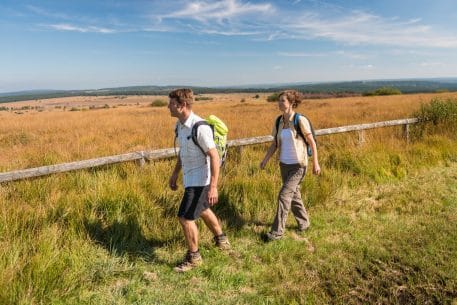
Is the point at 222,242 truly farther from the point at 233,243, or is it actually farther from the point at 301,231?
the point at 301,231

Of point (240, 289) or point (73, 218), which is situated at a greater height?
point (73, 218)

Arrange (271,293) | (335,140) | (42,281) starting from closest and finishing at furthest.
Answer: (42,281)
(271,293)
(335,140)

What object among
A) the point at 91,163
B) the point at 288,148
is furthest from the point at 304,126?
the point at 91,163

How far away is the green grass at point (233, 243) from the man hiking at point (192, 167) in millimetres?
424

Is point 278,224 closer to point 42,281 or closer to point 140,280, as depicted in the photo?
point 140,280

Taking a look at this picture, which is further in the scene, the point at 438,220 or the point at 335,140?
the point at 335,140

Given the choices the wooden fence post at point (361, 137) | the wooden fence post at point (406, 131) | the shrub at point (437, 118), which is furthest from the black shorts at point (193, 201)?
the shrub at point (437, 118)

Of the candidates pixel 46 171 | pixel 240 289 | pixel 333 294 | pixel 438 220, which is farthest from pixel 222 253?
pixel 438 220

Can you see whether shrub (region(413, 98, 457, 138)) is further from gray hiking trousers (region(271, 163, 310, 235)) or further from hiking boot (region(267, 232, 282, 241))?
hiking boot (region(267, 232, 282, 241))

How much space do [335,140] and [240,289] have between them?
6391 millimetres

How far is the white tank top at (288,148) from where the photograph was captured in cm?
430

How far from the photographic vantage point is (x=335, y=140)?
9.06 metres

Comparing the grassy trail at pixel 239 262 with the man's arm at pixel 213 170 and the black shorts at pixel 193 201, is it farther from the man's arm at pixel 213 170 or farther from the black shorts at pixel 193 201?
the man's arm at pixel 213 170

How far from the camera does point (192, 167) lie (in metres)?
3.53
